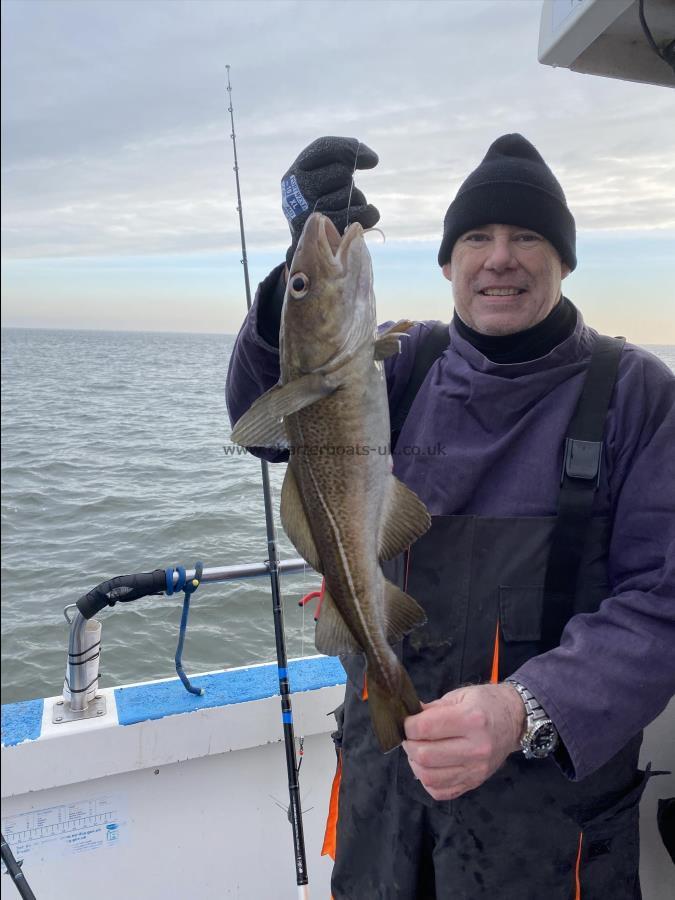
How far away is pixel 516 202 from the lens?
2.10m

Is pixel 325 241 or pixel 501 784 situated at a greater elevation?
pixel 325 241

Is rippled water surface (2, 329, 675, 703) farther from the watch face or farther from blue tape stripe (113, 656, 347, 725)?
the watch face

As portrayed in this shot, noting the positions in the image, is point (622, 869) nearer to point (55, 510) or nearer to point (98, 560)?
point (98, 560)

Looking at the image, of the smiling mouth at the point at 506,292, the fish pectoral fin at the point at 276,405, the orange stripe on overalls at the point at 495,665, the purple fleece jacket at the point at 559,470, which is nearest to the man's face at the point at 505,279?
the smiling mouth at the point at 506,292

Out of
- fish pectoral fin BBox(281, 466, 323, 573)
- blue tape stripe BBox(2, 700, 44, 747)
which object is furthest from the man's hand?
blue tape stripe BBox(2, 700, 44, 747)

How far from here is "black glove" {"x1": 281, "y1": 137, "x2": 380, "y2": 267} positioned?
1.90 metres

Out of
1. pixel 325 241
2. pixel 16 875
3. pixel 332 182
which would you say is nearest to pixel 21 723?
pixel 16 875

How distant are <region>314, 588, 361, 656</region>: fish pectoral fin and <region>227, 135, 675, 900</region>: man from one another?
0.24m

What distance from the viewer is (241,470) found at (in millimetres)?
13867

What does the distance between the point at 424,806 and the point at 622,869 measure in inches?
22.4

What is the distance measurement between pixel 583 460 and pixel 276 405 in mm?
835

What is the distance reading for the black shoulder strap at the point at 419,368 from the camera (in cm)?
216

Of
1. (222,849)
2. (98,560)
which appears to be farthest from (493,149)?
(98,560)

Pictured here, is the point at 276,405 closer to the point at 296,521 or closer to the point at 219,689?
the point at 296,521
